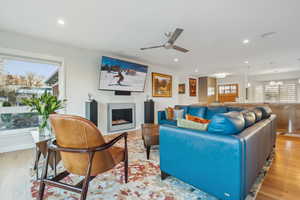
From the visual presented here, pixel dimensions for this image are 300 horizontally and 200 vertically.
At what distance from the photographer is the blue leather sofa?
49.3 inches

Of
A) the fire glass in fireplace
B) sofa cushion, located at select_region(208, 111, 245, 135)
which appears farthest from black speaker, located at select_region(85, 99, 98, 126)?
sofa cushion, located at select_region(208, 111, 245, 135)

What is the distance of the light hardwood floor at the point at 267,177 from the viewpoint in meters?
1.60

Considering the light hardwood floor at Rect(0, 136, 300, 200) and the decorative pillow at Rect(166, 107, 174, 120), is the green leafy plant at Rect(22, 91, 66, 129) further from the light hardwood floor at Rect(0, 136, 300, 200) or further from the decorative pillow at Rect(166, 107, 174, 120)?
the decorative pillow at Rect(166, 107, 174, 120)

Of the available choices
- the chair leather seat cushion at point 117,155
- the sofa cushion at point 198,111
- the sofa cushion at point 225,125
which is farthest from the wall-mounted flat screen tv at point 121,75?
the sofa cushion at point 225,125

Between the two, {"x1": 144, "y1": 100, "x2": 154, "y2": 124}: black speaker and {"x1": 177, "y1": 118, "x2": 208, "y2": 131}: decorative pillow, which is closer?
{"x1": 177, "y1": 118, "x2": 208, "y2": 131}: decorative pillow

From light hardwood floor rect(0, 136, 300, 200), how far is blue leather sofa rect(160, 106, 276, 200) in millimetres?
467

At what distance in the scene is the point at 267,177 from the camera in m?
1.95

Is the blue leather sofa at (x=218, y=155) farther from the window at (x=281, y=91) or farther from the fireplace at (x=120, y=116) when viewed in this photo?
the window at (x=281, y=91)

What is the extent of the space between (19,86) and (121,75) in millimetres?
2434

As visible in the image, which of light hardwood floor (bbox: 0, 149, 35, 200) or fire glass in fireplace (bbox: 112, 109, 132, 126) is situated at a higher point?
fire glass in fireplace (bbox: 112, 109, 132, 126)

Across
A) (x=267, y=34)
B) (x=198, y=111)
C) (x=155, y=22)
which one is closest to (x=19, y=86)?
(x=155, y=22)

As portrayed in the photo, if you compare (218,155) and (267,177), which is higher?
(218,155)

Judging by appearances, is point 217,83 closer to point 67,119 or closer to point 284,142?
point 284,142

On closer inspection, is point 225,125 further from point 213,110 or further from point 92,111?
point 92,111
